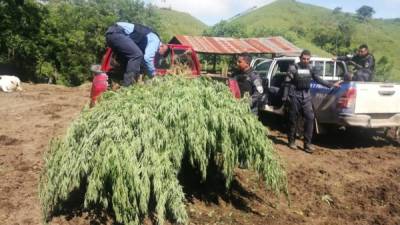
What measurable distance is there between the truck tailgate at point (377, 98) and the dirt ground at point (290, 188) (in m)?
0.78

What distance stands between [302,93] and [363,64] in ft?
11.0

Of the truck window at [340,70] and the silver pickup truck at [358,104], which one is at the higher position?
the truck window at [340,70]

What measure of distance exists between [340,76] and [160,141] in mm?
7457

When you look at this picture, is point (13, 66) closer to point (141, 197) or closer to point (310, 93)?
point (310, 93)

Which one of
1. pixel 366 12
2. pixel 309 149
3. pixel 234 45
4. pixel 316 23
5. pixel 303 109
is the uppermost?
pixel 366 12

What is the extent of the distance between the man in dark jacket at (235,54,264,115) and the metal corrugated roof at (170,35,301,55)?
1550cm

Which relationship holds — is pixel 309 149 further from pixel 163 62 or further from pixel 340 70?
pixel 340 70

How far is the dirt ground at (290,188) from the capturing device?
412 centimetres

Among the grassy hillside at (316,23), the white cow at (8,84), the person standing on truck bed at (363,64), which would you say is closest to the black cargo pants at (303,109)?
the person standing on truck bed at (363,64)

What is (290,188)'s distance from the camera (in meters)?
5.27

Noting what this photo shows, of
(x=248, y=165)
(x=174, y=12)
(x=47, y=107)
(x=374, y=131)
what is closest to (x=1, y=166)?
(x=248, y=165)

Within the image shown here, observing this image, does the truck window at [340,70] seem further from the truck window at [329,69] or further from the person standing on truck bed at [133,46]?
the person standing on truck bed at [133,46]

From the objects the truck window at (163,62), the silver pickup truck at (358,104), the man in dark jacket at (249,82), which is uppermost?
the truck window at (163,62)

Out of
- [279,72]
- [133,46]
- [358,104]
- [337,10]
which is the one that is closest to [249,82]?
[358,104]
